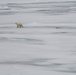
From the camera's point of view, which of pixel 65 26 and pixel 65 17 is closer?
pixel 65 26

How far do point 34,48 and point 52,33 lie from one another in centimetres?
80

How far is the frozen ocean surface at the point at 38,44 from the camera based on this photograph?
279cm

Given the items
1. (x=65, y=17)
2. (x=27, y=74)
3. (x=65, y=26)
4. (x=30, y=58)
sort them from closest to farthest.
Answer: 1. (x=27, y=74)
2. (x=30, y=58)
3. (x=65, y=26)
4. (x=65, y=17)

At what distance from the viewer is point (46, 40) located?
3.77m

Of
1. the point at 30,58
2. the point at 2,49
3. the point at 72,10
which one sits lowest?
the point at 30,58

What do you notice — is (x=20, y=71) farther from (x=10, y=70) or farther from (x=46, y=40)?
(x=46, y=40)

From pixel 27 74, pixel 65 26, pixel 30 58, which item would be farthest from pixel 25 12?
pixel 27 74

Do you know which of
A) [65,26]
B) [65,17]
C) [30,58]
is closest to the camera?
[30,58]

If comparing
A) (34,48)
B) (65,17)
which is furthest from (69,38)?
(65,17)

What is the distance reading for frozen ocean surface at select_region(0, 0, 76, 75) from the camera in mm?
2789

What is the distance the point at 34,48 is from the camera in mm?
3408

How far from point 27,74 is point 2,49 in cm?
87

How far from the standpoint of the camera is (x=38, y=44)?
11.8ft

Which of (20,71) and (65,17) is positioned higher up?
(65,17)
